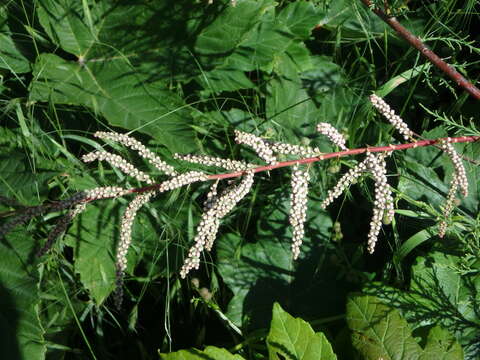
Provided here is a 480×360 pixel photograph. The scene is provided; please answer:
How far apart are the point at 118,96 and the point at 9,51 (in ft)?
2.26

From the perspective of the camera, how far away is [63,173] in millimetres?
2799

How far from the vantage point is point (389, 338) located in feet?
8.35

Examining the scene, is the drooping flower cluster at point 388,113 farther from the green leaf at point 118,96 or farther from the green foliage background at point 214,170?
the green leaf at point 118,96

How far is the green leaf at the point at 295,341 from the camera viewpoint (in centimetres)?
246

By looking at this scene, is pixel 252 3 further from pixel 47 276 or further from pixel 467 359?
pixel 467 359

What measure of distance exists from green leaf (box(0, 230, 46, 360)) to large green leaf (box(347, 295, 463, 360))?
1.53 meters

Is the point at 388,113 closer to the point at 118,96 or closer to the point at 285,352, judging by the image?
the point at 285,352

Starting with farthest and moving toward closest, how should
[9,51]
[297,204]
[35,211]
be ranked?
[9,51]
[35,211]
[297,204]

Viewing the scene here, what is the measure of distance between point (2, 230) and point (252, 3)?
5.32 feet

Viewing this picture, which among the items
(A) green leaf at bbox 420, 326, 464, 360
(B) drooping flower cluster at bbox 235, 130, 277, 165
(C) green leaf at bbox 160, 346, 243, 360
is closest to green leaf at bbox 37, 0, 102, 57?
(B) drooping flower cluster at bbox 235, 130, 277, 165

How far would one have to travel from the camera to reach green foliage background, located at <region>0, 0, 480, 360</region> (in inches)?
106

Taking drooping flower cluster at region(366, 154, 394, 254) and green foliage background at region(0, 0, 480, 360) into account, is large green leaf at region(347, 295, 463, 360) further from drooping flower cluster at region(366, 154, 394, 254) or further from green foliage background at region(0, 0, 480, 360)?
drooping flower cluster at region(366, 154, 394, 254)

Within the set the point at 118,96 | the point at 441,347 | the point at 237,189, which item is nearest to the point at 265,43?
the point at 118,96

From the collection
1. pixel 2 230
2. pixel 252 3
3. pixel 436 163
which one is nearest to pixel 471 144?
pixel 436 163
